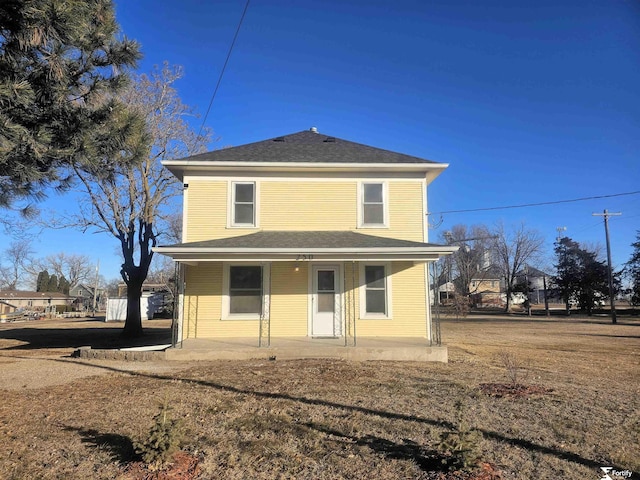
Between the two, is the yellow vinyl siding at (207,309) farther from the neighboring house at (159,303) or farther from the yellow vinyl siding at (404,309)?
the neighboring house at (159,303)

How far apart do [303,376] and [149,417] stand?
10.6 feet

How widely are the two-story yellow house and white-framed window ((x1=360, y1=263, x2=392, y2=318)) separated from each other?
0.09 ft

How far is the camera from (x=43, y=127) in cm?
609

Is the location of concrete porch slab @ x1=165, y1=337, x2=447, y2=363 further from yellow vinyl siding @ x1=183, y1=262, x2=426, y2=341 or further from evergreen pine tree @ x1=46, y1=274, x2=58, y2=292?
evergreen pine tree @ x1=46, y1=274, x2=58, y2=292

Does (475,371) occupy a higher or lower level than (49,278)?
lower

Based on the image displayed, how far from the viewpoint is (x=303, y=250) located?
10.0 meters

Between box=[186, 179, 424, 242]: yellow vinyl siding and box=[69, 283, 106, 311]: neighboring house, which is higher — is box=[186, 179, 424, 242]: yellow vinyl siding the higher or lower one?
the higher one

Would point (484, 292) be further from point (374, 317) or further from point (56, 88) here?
point (56, 88)

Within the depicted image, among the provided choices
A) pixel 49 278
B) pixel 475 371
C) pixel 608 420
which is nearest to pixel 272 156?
pixel 475 371

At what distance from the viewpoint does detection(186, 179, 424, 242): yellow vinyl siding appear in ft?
39.0

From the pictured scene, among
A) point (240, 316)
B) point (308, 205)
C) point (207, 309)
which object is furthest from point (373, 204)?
point (207, 309)

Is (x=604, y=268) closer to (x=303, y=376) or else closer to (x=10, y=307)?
(x=303, y=376)

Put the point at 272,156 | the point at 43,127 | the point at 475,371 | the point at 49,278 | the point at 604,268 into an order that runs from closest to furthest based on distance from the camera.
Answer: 1. the point at 43,127
2. the point at 475,371
3. the point at 272,156
4. the point at 604,268
5. the point at 49,278

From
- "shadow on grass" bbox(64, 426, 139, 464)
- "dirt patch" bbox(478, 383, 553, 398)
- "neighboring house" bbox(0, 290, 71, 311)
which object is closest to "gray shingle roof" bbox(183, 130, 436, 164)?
"dirt patch" bbox(478, 383, 553, 398)
